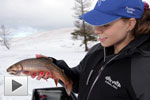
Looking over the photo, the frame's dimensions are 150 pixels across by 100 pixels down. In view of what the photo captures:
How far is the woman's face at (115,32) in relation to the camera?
5.13 ft

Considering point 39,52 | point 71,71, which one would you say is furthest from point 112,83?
point 39,52

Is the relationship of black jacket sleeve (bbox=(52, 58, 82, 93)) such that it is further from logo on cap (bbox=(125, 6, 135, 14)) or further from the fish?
logo on cap (bbox=(125, 6, 135, 14))

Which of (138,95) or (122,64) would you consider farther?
(122,64)

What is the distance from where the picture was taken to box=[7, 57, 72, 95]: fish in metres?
2.18

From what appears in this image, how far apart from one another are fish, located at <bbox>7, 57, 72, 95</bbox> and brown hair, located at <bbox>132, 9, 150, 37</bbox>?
3.13 ft

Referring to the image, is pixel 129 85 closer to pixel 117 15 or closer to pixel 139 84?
pixel 139 84

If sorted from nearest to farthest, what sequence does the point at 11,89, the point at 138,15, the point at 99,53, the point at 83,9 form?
the point at 138,15, the point at 99,53, the point at 11,89, the point at 83,9

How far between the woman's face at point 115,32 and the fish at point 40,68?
0.75 meters

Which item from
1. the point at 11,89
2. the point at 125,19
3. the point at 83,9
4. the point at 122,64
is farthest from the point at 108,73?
the point at 83,9

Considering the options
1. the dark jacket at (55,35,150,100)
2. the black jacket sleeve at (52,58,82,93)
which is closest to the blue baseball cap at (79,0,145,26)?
the dark jacket at (55,35,150,100)

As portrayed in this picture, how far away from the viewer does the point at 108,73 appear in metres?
1.63

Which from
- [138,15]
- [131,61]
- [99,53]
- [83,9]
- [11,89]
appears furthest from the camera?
[83,9]

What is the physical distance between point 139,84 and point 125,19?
1.78 ft

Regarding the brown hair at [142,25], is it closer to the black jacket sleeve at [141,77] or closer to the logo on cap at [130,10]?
the logo on cap at [130,10]
